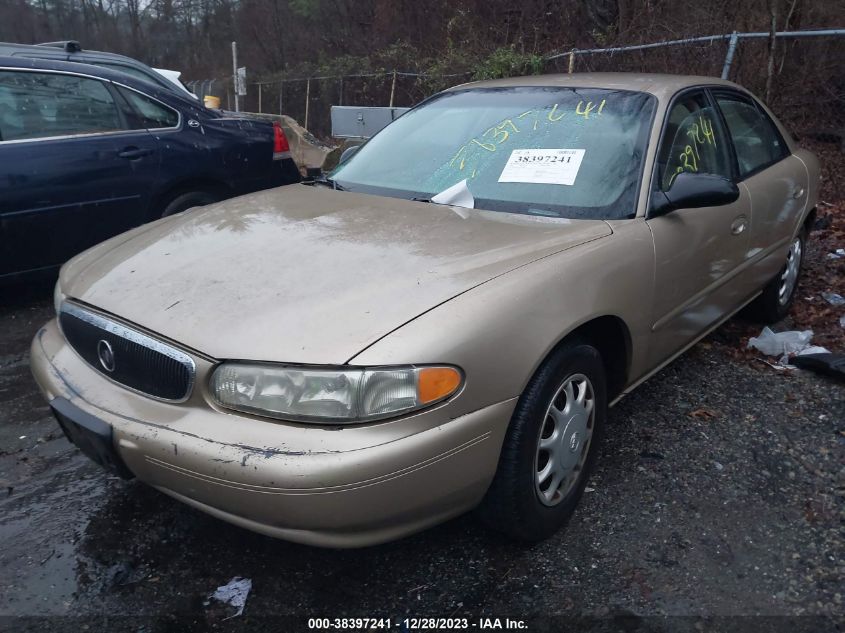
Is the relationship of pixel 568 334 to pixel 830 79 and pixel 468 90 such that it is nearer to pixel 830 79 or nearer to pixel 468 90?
pixel 468 90

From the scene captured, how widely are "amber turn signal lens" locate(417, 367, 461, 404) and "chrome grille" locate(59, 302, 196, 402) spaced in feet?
2.11

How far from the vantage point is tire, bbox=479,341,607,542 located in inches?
85.0

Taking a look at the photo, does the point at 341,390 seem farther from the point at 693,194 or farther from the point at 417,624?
the point at 693,194

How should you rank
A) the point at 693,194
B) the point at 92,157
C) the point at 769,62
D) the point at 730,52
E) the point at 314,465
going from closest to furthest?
1. the point at 314,465
2. the point at 693,194
3. the point at 92,157
4. the point at 730,52
5. the point at 769,62

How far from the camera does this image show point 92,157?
4.69 m

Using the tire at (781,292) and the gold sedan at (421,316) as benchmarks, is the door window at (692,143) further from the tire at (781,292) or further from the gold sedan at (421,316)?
the tire at (781,292)

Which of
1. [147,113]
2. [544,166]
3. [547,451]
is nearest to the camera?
[547,451]

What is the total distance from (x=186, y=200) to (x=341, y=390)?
383 centimetres

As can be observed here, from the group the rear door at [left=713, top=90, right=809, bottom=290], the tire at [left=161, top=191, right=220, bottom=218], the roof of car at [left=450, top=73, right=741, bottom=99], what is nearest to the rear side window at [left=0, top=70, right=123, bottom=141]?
the tire at [left=161, top=191, right=220, bottom=218]

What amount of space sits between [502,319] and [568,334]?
0.36 m

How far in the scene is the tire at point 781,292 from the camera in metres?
4.35

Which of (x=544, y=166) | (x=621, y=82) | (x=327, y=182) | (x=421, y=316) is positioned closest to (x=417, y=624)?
(x=421, y=316)

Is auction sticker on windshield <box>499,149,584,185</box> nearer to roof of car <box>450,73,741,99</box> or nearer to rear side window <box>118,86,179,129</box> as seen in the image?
roof of car <box>450,73,741,99</box>

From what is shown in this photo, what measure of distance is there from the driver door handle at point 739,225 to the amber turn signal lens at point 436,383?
205 cm
